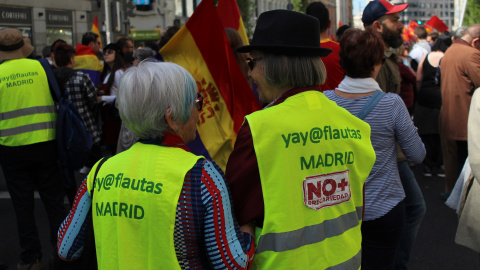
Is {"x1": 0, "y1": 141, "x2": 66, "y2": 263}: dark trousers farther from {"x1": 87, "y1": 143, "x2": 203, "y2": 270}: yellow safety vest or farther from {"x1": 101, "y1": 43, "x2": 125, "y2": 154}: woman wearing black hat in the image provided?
{"x1": 87, "y1": 143, "x2": 203, "y2": 270}: yellow safety vest

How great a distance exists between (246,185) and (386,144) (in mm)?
1281

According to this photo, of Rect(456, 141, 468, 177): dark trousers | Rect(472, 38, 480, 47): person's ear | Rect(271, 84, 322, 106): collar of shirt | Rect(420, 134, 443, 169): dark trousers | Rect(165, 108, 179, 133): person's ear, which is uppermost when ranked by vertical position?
Rect(472, 38, 480, 47): person's ear

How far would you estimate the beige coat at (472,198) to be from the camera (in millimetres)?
3158

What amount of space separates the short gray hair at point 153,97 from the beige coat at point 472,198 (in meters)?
1.91

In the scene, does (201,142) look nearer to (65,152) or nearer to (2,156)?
(65,152)

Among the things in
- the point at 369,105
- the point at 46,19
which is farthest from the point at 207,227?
the point at 46,19

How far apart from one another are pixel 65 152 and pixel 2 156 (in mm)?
505

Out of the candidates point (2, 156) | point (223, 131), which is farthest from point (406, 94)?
point (2, 156)

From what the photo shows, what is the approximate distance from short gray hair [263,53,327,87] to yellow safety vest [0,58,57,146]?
112 inches

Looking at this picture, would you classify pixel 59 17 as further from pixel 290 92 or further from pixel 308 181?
pixel 308 181

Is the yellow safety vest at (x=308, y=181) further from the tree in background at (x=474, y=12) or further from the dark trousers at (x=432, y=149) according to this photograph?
the tree in background at (x=474, y=12)

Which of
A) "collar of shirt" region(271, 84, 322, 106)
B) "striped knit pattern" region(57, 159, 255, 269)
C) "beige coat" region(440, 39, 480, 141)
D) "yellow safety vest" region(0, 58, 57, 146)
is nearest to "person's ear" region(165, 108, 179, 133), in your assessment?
"striped knit pattern" region(57, 159, 255, 269)

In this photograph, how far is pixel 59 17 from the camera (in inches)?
868

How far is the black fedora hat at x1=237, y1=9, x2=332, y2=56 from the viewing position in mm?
2066
